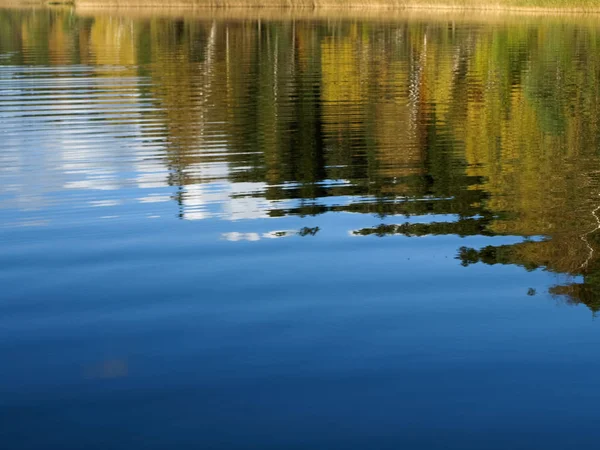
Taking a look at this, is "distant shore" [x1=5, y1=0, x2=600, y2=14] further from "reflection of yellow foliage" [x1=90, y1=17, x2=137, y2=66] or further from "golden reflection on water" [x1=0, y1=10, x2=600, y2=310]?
"golden reflection on water" [x1=0, y1=10, x2=600, y2=310]

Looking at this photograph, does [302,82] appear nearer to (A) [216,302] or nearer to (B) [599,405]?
(A) [216,302]

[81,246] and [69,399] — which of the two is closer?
[69,399]

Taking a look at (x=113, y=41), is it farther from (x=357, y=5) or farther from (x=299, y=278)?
(x=299, y=278)

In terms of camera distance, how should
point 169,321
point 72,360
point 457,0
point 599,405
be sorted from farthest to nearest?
point 457,0 → point 169,321 → point 72,360 → point 599,405

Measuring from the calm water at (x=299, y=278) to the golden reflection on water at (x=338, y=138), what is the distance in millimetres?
82

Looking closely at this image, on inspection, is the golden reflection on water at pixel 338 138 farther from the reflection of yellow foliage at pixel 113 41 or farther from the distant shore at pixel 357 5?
the distant shore at pixel 357 5

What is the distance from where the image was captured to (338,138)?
69.3 ft

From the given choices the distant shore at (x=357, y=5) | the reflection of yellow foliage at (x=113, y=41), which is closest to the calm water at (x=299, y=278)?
the reflection of yellow foliage at (x=113, y=41)

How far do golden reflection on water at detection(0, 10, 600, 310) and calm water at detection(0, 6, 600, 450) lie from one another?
0.27 ft

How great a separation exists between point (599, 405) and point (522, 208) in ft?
21.8

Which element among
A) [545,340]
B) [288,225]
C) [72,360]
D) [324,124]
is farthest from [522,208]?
[324,124]

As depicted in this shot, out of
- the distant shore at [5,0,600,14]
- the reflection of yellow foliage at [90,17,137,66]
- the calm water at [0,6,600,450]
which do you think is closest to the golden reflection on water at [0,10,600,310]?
the calm water at [0,6,600,450]

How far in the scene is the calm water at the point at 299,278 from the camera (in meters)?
7.65

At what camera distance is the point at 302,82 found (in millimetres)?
35969
